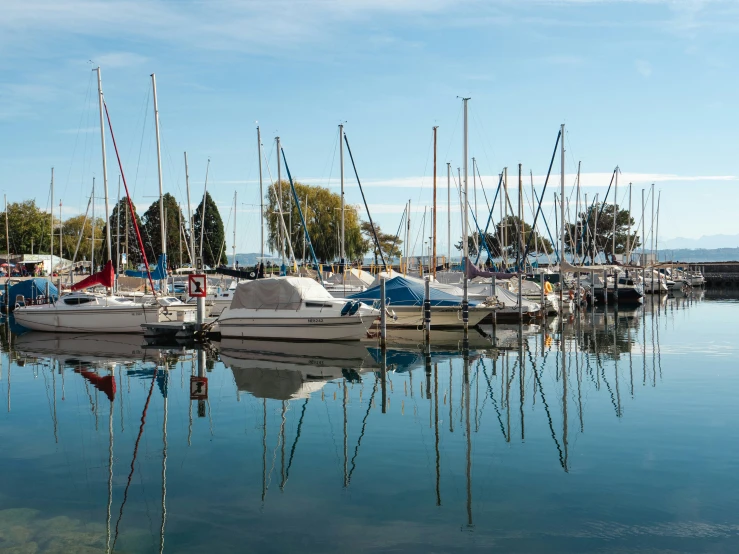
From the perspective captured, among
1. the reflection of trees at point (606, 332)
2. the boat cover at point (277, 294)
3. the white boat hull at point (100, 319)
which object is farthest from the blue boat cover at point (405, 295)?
the white boat hull at point (100, 319)

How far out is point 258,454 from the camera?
14.7 metres

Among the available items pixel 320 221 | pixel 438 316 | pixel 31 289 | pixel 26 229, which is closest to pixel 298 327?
pixel 438 316

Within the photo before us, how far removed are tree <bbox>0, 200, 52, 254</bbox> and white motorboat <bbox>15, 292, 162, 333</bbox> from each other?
5658 cm

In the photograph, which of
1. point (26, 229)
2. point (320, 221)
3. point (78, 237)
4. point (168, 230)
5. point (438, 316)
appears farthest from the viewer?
point (78, 237)

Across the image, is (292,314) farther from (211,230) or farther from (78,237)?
(211,230)

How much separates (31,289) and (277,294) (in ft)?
96.1

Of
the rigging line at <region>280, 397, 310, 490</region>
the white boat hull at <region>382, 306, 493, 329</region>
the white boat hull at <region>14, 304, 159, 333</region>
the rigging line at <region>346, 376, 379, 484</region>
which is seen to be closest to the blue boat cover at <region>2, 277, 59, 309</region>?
the white boat hull at <region>14, 304, 159, 333</region>

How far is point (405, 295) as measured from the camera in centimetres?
3747

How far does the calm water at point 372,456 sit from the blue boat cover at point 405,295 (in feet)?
32.4

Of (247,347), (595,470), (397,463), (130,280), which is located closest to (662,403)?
(595,470)

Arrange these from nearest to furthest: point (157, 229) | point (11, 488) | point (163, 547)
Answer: point (163, 547), point (11, 488), point (157, 229)

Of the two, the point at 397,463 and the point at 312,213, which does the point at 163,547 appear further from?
the point at 312,213

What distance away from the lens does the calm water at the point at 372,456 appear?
1054 cm

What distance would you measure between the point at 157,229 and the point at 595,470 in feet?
298
